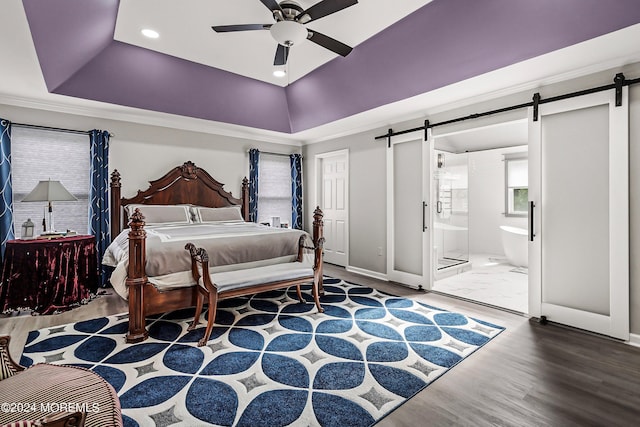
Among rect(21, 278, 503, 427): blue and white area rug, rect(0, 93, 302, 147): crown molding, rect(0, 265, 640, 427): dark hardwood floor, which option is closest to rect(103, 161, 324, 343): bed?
rect(21, 278, 503, 427): blue and white area rug

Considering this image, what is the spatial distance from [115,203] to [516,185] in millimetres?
7028

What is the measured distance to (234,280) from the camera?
2871mm

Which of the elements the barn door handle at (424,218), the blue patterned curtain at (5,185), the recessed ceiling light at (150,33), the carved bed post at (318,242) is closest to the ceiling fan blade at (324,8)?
the recessed ceiling light at (150,33)

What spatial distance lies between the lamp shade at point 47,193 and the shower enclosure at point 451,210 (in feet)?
16.1

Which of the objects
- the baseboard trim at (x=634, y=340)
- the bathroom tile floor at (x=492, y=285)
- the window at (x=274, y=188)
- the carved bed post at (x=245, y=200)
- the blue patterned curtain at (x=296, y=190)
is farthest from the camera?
the blue patterned curtain at (x=296, y=190)

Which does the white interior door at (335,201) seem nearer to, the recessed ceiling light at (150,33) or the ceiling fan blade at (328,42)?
the ceiling fan blade at (328,42)

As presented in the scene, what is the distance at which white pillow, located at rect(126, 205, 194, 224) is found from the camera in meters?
4.29

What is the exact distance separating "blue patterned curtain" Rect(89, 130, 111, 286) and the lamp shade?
60cm

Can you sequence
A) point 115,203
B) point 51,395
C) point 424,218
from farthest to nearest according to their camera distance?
point 115,203, point 424,218, point 51,395

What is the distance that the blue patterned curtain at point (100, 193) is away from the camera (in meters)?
4.17

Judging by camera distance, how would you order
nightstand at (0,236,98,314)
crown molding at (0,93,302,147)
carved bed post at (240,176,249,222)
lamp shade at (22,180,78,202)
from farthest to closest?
carved bed post at (240,176,249,222) < crown molding at (0,93,302,147) < lamp shade at (22,180,78,202) < nightstand at (0,236,98,314)

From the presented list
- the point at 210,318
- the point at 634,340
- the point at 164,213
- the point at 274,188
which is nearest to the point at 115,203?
the point at 164,213

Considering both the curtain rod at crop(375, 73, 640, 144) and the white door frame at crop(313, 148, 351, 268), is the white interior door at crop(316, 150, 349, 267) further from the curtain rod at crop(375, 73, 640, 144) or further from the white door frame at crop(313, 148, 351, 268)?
the curtain rod at crop(375, 73, 640, 144)

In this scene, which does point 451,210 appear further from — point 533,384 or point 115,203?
point 115,203
